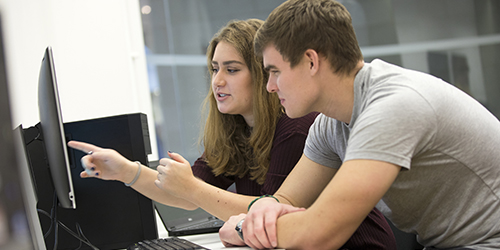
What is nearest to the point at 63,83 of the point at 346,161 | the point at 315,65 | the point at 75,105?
the point at 75,105

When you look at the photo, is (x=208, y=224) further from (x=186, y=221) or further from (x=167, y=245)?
(x=167, y=245)

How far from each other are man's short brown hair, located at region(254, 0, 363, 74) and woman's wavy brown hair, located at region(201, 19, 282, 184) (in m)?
0.45

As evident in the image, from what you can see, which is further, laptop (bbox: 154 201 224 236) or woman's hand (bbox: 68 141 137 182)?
laptop (bbox: 154 201 224 236)

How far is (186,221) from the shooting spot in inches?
55.6

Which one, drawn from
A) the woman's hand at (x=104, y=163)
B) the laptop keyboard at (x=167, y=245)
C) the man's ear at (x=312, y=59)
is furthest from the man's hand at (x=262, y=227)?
the woman's hand at (x=104, y=163)

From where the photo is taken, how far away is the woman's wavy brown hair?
1.31 m

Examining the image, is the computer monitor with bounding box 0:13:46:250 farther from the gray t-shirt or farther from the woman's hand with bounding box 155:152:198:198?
the woman's hand with bounding box 155:152:198:198

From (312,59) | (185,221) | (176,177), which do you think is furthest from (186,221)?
(312,59)

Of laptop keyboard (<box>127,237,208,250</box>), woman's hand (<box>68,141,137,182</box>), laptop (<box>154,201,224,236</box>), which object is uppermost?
woman's hand (<box>68,141,137,182</box>)

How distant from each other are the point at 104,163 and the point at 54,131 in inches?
9.2

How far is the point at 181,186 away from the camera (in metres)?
1.11

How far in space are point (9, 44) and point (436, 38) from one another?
4609 millimetres

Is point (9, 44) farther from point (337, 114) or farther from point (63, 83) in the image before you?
point (63, 83)

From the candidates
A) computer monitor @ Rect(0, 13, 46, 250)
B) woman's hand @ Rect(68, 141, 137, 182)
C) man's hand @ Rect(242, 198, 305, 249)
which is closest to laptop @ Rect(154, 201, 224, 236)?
woman's hand @ Rect(68, 141, 137, 182)
